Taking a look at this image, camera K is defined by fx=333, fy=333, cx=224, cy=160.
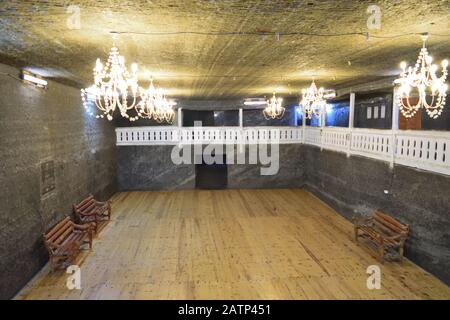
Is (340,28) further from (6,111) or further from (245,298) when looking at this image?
(6,111)

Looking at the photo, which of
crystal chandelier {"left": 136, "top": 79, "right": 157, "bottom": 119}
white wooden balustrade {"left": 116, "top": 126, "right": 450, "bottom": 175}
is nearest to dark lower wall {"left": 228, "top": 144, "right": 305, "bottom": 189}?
white wooden balustrade {"left": 116, "top": 126, "right": 450, "bottom": 175}

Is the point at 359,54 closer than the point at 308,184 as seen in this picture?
Yes

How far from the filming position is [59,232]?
711cm

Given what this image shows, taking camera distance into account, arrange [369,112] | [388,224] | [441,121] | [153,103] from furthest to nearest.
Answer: [369,112] → [153,103] → [441,121] → [388,224]

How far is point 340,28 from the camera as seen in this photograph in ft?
12.8

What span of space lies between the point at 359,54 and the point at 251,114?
1146 cm

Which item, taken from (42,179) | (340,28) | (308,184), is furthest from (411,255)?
(42,179)

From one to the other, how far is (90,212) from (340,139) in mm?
7742

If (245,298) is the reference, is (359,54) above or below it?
above

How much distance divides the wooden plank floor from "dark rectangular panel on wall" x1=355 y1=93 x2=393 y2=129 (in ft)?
12.9

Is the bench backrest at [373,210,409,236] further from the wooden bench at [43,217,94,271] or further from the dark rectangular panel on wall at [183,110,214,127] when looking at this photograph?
the dark rectangular panel on wall at [183,110,214,127]

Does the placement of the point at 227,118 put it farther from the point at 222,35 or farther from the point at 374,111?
the point at 222,35
